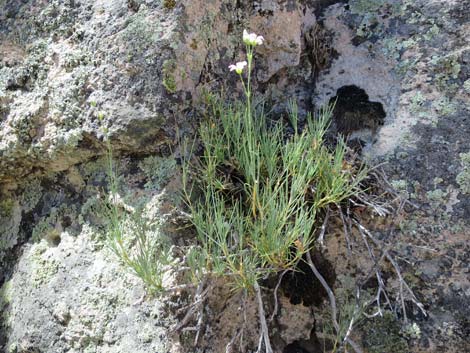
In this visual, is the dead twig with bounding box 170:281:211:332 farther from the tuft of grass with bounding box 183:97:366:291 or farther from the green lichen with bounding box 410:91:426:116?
the green lichen with bounding box 410:91:426:116

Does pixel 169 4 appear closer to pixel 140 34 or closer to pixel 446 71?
pixel 140 34

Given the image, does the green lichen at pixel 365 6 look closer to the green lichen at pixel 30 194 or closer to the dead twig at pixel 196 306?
the dead twig at pixel 196 306

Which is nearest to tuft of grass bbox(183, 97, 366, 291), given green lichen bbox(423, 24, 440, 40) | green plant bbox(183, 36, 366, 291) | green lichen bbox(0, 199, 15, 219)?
green plant bbox(183, 36, 366, 291)

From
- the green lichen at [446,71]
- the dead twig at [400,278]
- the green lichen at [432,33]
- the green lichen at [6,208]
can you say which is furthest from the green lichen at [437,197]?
the green lichen at [6,208]

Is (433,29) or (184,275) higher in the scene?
(433,29)

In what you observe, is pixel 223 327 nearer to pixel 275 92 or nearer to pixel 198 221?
pixel 198 221

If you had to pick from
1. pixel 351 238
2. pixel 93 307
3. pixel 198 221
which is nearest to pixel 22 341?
pixel 93 307
